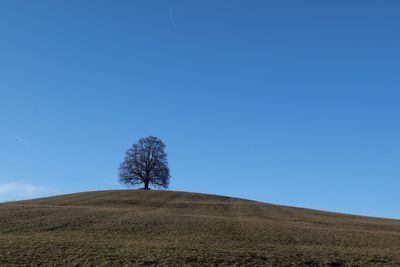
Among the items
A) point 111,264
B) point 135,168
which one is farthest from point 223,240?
point 135,168

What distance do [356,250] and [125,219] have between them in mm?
19145

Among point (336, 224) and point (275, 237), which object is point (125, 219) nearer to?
point (275, 237)

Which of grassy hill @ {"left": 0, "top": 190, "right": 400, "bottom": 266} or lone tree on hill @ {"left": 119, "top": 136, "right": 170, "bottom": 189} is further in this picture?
lone tree on hill @ {"left": 119, "top": 136, "right": 170, "bottom": 189}

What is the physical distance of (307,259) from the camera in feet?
80.3

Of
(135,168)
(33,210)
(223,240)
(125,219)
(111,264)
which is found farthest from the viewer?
(135,168)

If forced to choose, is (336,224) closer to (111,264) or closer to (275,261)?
(275,261)

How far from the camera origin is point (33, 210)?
4278cm

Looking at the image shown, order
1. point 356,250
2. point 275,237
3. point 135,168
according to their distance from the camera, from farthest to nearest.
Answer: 1. point 135,168
2. point 275,237
3. point 356,250

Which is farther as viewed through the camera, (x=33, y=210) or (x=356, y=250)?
(x=33, y=210)

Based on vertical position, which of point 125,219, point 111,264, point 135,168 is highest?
point 135,168

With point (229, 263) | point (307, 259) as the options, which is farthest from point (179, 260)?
point (307, 259)

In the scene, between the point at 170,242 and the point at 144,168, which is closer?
the point at 170,242

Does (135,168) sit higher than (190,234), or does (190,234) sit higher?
(135,168)

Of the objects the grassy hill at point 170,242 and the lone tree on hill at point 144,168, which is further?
the lone tree on hill at point 144,168
